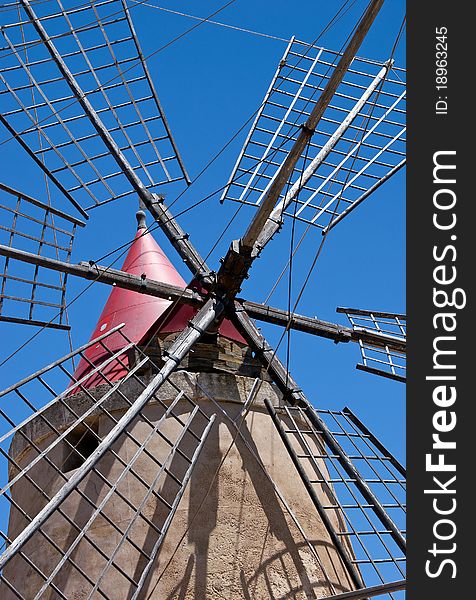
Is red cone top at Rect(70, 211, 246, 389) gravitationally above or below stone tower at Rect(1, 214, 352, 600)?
above

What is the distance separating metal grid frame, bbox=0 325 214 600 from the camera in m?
5.29

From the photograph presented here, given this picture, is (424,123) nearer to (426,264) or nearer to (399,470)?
(426,264)

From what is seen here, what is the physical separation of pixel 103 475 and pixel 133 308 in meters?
1.81

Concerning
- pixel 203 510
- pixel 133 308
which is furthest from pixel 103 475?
pixel 133 308

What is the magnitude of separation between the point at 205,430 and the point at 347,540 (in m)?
0.98

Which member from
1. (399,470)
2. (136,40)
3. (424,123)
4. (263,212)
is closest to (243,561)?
(399,470)

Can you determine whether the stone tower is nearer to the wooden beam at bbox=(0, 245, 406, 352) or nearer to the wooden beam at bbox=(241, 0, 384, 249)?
the wooden beam at bbox=(0, 245, 406, 352)

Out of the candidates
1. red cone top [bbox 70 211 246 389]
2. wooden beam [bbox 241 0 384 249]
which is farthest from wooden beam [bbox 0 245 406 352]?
wooden beam [bbox 241 0 384 249]

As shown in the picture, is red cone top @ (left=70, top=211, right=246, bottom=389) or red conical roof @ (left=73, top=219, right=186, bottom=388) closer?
red cone top @ (left=70, top=211, right=246, bottom=389)

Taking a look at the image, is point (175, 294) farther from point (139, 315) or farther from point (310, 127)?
point (310, 127)

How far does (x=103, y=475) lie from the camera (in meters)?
5.70

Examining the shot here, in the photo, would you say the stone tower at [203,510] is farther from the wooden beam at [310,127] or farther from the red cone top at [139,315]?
the wooden beam at [310,127]

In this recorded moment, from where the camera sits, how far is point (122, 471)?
5684mm

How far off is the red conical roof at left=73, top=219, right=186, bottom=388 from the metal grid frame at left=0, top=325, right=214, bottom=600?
37 centimetres
